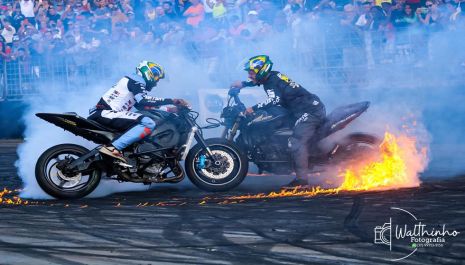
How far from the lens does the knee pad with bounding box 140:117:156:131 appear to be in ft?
Result: 28.6

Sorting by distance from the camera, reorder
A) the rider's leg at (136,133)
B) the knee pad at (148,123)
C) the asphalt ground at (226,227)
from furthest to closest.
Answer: the knee pad at (148,123)
the rider's leg at (136,133)
the asphalt ground at (226,227)

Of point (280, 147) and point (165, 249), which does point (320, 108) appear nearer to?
point (280, 147)

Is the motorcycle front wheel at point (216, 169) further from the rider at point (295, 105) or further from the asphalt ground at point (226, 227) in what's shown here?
the rider at point (295, 105)

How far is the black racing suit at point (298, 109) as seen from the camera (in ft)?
29.3

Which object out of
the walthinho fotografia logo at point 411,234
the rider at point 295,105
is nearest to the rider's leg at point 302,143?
the rider at point 295,105

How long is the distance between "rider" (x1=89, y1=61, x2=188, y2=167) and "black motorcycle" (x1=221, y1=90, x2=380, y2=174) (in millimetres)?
898

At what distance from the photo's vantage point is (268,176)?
10.6 m

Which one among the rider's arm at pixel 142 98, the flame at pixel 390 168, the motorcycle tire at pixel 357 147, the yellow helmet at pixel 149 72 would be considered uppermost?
the yellow helmet at pixel 149 72

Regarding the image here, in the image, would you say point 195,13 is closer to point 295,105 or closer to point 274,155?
point 295,105

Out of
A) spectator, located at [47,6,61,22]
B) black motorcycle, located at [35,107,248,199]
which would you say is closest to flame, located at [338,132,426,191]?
black motorcycle, located at [35,107,248,199]

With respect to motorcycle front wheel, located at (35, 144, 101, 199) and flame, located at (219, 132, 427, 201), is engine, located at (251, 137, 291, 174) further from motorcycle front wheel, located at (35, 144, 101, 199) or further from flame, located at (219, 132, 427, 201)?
motorcycle front wheel, located at (35, 144, 101, 199)

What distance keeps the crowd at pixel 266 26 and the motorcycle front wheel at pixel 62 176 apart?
5.54 m

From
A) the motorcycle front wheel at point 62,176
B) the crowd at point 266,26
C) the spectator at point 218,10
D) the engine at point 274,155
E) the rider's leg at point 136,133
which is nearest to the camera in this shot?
the motorcycle front wheel at point 62,176

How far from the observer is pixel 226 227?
6590 mm
